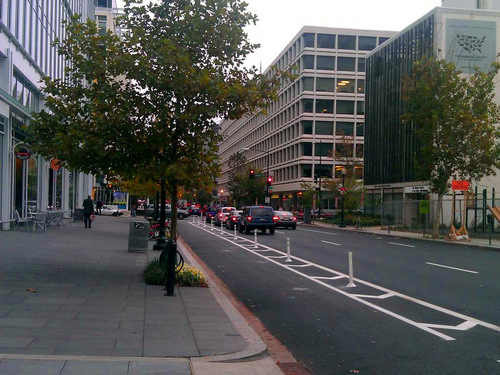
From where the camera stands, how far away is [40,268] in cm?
1273

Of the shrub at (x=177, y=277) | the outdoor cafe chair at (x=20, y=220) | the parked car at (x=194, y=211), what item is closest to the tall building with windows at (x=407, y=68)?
the outdoor cafe chair at (x=20, y=220)

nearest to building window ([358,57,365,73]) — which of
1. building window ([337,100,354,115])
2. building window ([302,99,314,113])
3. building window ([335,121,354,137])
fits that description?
building window ([337,100,354,115])

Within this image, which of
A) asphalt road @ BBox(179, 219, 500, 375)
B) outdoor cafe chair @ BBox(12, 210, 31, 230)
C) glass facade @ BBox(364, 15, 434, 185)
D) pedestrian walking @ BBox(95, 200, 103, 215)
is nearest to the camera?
asphalt road @ BBox(179, 219, 500, 375)

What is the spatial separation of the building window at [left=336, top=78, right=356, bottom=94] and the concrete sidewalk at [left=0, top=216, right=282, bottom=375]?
2707 inches

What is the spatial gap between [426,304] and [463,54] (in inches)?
1464

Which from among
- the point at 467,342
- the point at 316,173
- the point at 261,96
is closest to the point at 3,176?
the point at 261,96

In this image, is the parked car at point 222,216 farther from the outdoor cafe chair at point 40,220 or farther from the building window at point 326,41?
the building window at point 326,41

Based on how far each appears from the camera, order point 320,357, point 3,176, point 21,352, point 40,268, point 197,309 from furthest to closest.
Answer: point 3,176 < point 40,268 < point 197,309 < point 320,357 < point 21,352

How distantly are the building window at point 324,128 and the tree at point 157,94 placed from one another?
65605 mm

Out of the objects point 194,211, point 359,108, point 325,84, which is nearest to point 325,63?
point 325,84

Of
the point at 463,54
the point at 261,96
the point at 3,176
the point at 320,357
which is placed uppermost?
the point at 463,54

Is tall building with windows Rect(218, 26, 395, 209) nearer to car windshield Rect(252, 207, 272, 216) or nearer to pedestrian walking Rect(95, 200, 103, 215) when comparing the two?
pedestrian walking Rect(95, 200, 103, 215)

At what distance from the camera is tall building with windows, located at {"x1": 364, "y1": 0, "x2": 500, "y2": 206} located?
1674 inches

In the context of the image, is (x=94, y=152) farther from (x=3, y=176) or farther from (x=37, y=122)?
(x=3, y=176)
